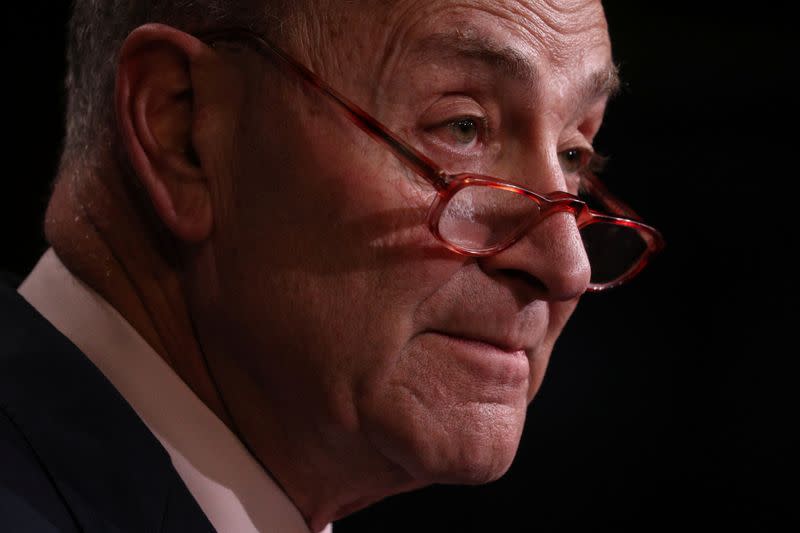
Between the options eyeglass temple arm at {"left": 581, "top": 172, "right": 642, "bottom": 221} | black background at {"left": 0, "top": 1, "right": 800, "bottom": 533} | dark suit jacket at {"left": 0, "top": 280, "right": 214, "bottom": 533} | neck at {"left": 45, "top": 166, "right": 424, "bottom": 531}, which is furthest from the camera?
black background at {"left": 0, "top": 1, "right": 800, "bottom": 533}

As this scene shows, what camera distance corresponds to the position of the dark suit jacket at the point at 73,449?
121 centimetres

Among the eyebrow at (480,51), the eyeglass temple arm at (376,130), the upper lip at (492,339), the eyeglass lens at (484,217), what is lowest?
the upper lip at (492,339)

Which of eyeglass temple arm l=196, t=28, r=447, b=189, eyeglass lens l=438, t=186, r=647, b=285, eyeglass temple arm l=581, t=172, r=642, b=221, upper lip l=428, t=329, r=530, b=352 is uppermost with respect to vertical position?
eyeglass temple arm l=581, t=172, r=642, b=221

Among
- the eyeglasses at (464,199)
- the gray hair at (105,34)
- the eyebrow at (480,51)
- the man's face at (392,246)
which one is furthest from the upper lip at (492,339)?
the gray hair at (105,34)

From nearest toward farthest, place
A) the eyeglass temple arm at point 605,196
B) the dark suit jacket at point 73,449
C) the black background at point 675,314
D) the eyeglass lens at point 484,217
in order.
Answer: the dark suit jacket at point 73,449 → the eyeglass lens at point 484,217 → the eyeglass temple arm at point 605,196 → the black background at point 675,314

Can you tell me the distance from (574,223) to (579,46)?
26 centimetres

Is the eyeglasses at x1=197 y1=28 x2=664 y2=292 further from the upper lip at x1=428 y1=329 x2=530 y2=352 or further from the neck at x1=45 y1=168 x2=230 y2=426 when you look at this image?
the neck at x1=45 y1=168 x2=230 y2=426

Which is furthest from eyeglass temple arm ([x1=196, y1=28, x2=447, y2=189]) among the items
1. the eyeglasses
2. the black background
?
the black background

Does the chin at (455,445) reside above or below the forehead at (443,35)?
below

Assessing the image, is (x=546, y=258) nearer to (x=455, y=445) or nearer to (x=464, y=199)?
(x=464, y=199)

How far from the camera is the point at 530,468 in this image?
265 centimetres

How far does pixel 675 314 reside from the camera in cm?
267

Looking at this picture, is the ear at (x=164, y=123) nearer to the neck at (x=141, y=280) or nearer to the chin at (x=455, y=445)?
the neck at (x=141, y=280)

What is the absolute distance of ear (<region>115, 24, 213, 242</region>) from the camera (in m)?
1.37
